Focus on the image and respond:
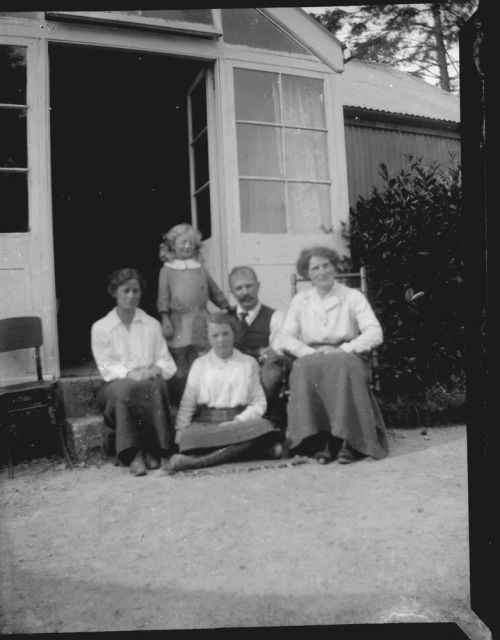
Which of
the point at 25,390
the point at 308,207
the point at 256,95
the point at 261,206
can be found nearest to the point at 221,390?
the point at 25,390

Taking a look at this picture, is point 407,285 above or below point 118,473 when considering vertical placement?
above

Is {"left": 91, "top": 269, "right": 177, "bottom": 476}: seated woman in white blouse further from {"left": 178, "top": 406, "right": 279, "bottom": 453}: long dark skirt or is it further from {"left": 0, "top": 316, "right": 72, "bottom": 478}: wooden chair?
{"left": 0, "top": 316, "right": 72, "bottom": 478}: wooden chair

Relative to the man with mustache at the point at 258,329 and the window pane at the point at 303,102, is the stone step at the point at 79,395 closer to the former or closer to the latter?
the man with mustache at the point at 258,329

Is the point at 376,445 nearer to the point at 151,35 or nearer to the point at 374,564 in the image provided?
the point at 374,564

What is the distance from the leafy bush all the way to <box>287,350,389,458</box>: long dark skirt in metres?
0.78

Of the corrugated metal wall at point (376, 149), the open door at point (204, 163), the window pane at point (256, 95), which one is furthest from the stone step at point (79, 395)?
the corrugated metal wall at point (376, 149)

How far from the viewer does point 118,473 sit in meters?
3.45

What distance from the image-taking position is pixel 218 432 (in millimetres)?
3521

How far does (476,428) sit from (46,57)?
3.89 metres

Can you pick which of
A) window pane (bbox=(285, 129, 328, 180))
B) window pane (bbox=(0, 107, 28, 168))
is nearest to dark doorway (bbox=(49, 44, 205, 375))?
window pane (bbox=(285, 129, 328, 180))

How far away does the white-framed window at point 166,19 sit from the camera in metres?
3.99

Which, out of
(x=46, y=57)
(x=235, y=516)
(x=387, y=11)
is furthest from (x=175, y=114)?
(x=235, y=516)

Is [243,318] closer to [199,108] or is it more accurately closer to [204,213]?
[204,213]

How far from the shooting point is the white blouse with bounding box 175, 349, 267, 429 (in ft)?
12.1
